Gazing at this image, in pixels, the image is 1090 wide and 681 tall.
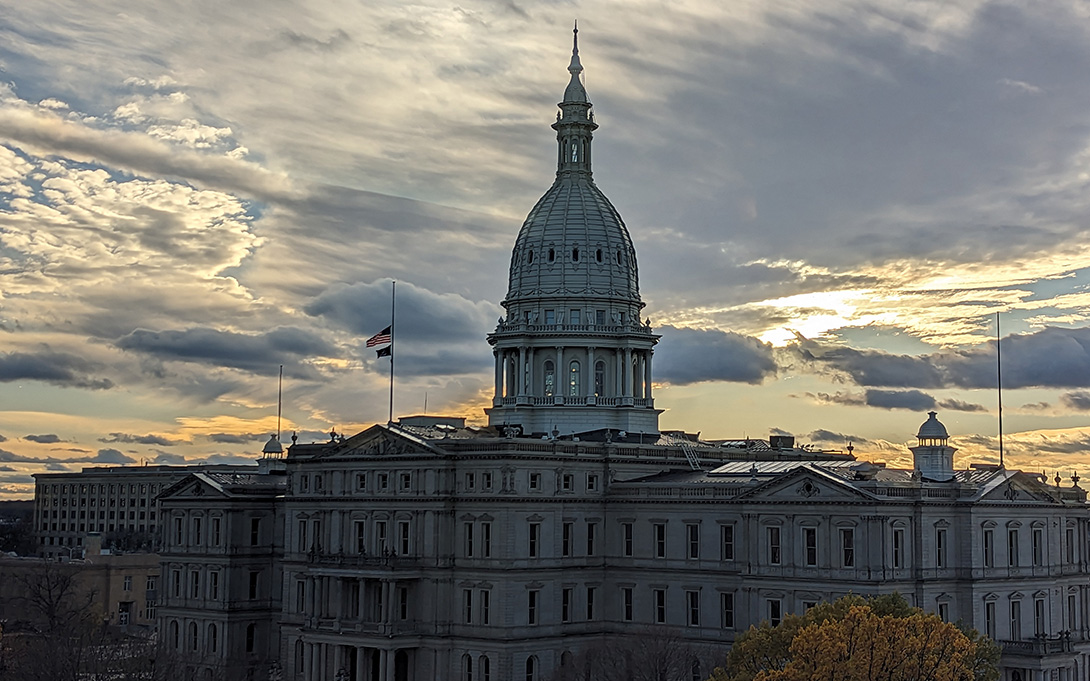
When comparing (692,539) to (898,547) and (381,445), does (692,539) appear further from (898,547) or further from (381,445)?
(381,445)

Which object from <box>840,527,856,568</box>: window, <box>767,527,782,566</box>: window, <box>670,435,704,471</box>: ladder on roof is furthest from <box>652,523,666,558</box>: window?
<box>840,527,856,568</box>: window

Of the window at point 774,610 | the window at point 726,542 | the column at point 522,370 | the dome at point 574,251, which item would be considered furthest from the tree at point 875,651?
the dome at point 574,251

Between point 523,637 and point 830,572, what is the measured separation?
2302cm

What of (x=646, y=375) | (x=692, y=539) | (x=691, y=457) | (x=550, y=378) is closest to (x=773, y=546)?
(x=692, y=539)

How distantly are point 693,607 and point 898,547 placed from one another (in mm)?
16881

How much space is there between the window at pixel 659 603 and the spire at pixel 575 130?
4554 cm

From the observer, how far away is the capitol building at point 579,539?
357 feet

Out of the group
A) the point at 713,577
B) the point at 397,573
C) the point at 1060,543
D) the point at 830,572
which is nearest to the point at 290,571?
the point at 397,573

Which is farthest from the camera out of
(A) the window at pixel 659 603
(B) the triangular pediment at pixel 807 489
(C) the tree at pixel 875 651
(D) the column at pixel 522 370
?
(D) the column at pixel 522 370

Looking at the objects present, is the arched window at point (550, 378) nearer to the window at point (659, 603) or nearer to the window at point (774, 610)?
the window at point (659, 603)

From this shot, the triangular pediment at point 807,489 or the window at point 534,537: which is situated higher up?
the triangular pediment at point 807,489

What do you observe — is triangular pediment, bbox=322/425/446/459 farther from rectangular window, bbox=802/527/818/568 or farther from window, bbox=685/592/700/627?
rectangular window, bbox=802/527/818/568

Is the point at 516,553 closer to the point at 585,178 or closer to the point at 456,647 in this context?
the point at 456,647

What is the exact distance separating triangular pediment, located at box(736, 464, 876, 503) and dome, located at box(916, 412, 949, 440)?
10.9 metres
